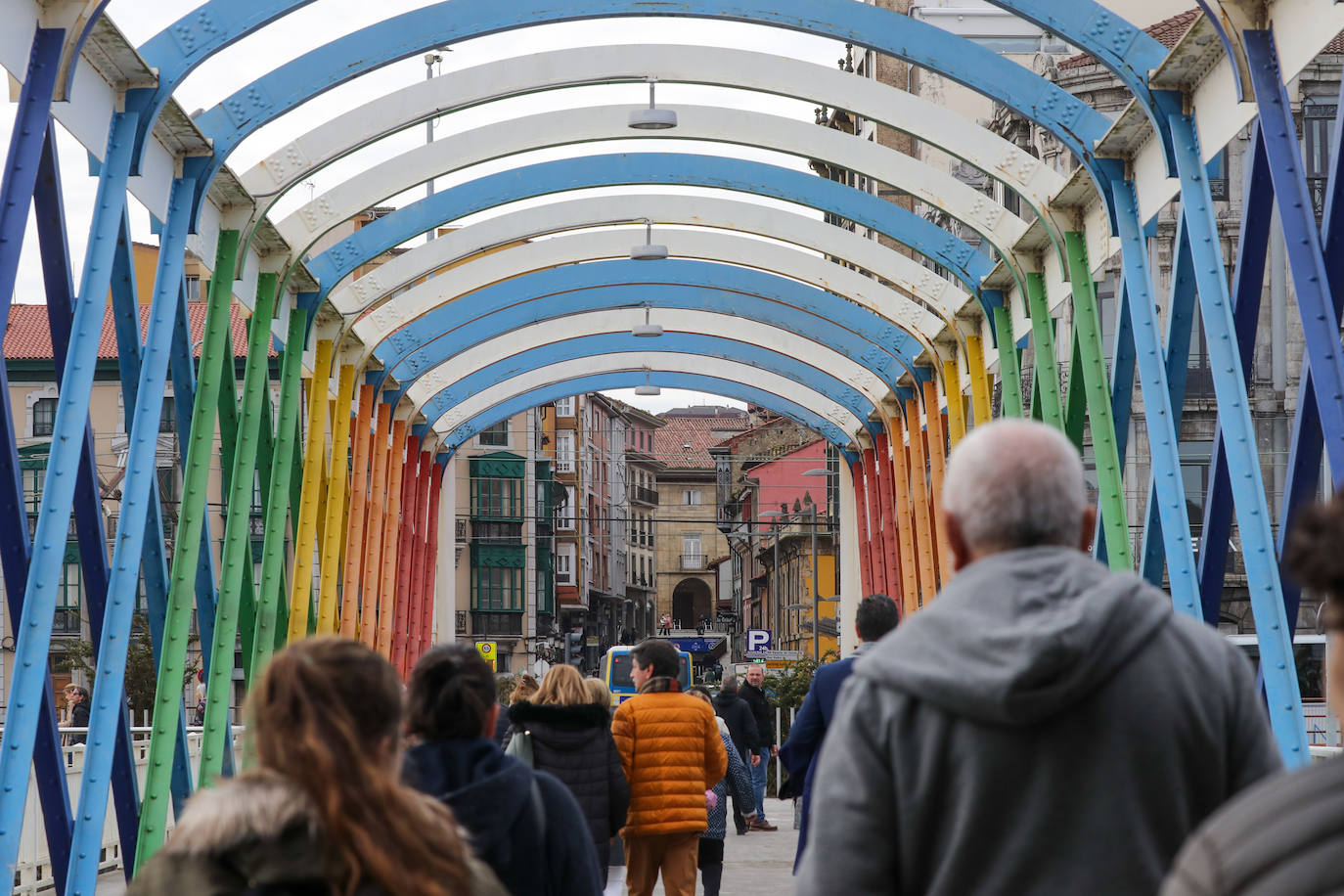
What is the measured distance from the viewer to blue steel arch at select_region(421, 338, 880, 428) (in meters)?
22.2

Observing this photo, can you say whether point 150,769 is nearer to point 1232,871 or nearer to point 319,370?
point 319,370

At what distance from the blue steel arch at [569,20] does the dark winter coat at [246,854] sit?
29.9ft

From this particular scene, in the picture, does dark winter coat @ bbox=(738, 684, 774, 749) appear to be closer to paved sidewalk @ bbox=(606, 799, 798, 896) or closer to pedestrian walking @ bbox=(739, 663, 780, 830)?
pedestrian walking @ bbox=(739, 663, 780, 830)

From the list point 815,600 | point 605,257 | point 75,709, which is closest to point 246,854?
point 605,257

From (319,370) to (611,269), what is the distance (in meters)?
3.83

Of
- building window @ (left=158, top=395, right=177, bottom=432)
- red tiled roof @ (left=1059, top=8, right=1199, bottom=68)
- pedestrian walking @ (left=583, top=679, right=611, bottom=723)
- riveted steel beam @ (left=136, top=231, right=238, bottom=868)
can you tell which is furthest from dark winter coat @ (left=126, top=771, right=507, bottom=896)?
building window @ (left=158, top=395, right=177, bottom=432)

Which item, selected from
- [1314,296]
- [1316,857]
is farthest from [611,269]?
[1316,857]

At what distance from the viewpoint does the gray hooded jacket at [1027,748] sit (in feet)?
9.12

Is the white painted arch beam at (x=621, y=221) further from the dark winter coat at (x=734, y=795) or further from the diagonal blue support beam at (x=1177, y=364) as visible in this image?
the dark winter coat at (x=734, y=795)

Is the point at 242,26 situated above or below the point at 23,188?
above

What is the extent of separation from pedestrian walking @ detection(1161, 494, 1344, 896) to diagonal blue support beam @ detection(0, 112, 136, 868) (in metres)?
6.86

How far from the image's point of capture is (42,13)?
27.6ft

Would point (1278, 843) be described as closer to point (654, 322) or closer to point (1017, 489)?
point (1017, 489)

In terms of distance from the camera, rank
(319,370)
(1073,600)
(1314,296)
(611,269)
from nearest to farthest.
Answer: (1073,600) → (1314,296) → (319,370) → (611,269)
